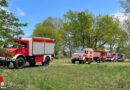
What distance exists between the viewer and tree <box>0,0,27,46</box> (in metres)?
5.45

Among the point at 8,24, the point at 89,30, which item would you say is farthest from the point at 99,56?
the point at 8,24

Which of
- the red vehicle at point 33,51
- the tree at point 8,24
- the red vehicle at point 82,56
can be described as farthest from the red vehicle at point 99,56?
the tree at point 8,24

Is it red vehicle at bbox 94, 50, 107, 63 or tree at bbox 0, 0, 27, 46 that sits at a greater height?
tree at bbox 0, 0, 27, 46

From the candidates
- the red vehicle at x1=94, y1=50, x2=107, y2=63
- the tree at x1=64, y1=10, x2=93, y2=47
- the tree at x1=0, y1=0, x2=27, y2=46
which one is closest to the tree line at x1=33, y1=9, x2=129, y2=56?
the tree at x1=64, y1=10, x2=93, y2=47

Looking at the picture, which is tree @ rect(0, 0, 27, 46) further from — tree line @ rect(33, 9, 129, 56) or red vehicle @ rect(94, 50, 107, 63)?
tree line @ rect(33, 9, 129, 56)

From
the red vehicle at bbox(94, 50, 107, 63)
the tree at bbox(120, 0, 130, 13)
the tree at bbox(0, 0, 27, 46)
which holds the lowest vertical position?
the red vehicle at bbox(94, 50, 107, 63)

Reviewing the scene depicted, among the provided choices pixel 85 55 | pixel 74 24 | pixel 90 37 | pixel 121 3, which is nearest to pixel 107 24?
pixel 90 37

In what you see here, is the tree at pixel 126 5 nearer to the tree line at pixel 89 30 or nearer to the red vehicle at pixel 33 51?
the red vehicle at pixel 33 51

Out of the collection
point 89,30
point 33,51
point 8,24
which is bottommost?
point 33,51

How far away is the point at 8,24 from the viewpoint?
571cm

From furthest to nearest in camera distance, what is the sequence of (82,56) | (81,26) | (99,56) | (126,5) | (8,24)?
(81,26), (99,56), (82,56), (126,5), (8,24)

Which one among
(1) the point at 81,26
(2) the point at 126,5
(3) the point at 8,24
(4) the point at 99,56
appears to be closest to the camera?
(3) the point at 8,24

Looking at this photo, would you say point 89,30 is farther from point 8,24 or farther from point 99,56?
point 8,24

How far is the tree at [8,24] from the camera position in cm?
545
